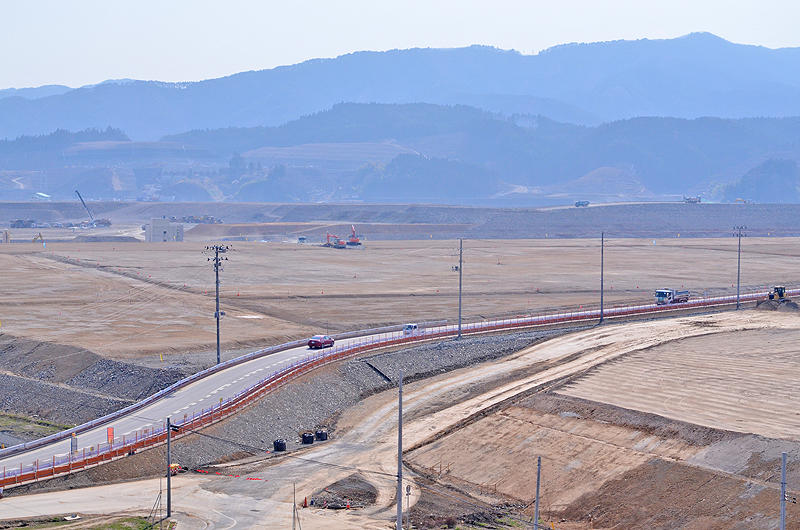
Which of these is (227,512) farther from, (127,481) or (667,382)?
(667,382)

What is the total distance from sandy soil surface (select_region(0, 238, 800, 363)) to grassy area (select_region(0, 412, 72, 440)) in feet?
33.0

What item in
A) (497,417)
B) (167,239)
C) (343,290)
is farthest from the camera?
(167,239)

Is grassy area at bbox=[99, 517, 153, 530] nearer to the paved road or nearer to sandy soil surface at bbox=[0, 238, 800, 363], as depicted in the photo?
the paved road

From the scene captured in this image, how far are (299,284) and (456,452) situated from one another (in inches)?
2476

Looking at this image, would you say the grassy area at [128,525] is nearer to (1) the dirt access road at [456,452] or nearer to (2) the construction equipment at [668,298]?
(1) the dirt access road at [456,452]

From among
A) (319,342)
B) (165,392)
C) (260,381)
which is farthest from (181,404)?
(319,342)

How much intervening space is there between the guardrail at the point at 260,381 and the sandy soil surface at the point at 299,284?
5.38 meters

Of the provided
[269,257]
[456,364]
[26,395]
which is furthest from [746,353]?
[269,257]

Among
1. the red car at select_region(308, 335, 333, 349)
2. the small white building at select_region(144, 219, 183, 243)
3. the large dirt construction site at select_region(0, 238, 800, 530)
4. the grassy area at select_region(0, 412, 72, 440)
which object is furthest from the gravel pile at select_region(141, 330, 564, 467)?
the small white building at select_region(144, 219, 183, 243)

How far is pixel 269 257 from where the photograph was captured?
452 feet

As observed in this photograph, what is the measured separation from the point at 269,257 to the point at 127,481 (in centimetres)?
10059

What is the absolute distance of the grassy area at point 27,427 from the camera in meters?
50.5

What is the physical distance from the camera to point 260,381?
54.2 m

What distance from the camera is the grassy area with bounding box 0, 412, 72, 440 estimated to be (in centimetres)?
5051
